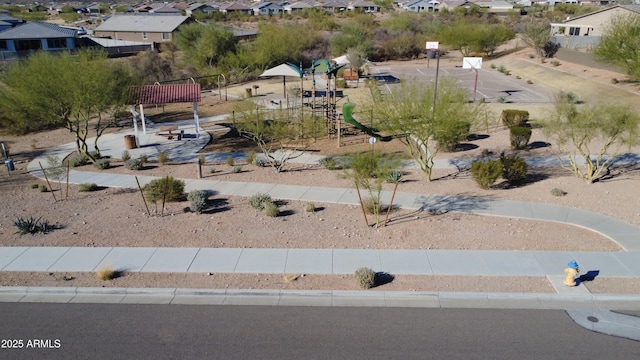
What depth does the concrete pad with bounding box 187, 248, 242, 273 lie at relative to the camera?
12.4 metres

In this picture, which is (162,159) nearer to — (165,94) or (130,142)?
(130,142)

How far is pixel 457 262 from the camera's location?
12.6 metres

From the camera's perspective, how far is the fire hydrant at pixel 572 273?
1116 centimetres

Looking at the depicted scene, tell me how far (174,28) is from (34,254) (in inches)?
2378

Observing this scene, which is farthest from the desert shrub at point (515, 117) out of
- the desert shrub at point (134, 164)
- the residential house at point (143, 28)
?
the residential house at point (143, 28)

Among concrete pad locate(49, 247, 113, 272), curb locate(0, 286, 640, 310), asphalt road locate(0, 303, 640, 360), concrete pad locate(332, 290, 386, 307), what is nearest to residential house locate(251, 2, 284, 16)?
concrete pad locate(49, 247, 113, 272)

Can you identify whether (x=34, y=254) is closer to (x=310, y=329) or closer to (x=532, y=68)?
(x=310, y=329)

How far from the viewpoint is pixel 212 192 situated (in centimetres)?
1777

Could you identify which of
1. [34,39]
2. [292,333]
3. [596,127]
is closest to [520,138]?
[596,127]

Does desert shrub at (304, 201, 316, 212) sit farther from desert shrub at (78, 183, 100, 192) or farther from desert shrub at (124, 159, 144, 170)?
desert shrub at (124, 159, 144, 170)

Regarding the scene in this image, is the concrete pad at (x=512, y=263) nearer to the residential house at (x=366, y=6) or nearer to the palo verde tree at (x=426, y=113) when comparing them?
the palo verde tree at (x=426, y=113)

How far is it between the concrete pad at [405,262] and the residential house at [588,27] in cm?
4726

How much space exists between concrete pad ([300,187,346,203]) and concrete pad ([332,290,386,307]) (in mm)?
5685

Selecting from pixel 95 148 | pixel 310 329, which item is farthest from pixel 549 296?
pixel 95 148
